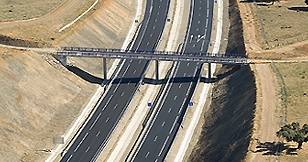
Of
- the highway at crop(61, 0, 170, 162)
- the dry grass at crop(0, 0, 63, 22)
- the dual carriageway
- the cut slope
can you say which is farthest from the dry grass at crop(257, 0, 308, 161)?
the dry grass at crop(0, 0, 63, 22)

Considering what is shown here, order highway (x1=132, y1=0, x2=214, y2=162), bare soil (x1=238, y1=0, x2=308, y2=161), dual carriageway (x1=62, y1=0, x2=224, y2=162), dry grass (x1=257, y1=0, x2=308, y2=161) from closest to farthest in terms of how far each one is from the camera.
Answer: bare soil (x1=238, y1=0, x2=308, y2=161), dry grass (x1=257, y1=0, x2=308, y2=161), dual carriageway (x1=62, y1=0, x2=224, y2=162), highway (x1=132, y1=0, x2=214, y2=162)

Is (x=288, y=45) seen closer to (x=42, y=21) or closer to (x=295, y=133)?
(x=295, y=133)

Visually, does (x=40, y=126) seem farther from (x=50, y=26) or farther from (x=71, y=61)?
(x=50, y=26)

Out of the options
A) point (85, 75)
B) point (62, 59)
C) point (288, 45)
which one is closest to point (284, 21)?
point (288, 45)

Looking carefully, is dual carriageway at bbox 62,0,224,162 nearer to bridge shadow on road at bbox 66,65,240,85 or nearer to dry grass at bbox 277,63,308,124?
bridge shadow on road at bbox 66,65,240,85

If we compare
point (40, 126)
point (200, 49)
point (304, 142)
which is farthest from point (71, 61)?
point (304, 142)

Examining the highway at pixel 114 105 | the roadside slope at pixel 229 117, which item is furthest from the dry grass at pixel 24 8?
the roadside slope at pixel 229 117

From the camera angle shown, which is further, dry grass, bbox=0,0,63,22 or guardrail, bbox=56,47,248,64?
dry grass, bbox=0,0,63,22
